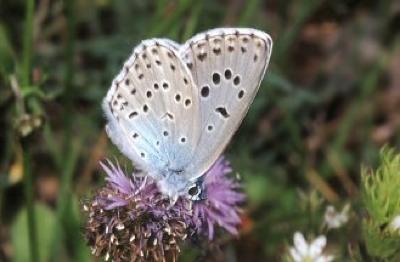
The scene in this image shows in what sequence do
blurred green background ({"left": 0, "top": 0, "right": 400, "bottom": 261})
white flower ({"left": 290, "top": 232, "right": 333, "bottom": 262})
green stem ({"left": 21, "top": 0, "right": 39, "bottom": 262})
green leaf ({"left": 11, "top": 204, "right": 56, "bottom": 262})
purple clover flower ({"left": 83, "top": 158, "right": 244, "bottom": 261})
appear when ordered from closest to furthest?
purple clover flower ({"left": 83, "top": 158, "right": 244, "bottom": 261}) < white flower ({"left": 290, "top": 232, "right": 333, "bottom": 262}) < green stem ({"left": 21, "top": 0, "right": 39, "bottom": 262}) < blurred green background ({"left": 0, "top": 0, "right": 400, "bottom": 261}) < green leaf ({"left": 11, "top": 204, "right": 56, "bottom": 262})

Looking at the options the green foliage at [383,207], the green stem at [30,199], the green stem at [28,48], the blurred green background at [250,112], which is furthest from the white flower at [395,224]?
the green stem at [28,48]

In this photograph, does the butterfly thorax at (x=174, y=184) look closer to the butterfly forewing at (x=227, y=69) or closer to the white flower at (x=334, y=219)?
the butterfly forewing at (x=227, y=69)

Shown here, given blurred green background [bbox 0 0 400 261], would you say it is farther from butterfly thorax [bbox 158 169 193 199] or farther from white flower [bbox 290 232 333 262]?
butterfly thorax [bbox 158 169 193 199]

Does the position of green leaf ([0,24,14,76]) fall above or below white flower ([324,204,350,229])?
above

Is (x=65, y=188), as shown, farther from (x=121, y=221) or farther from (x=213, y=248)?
(x=121, y=221)

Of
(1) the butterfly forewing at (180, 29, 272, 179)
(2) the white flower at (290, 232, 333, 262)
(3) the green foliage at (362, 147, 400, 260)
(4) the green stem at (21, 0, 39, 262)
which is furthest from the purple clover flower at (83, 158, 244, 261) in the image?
(4) the green stem at (21, 0, 39, 262)

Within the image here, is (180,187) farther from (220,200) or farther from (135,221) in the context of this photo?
(220,200)

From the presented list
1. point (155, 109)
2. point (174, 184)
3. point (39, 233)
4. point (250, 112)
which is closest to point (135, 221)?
point (174, 184)
